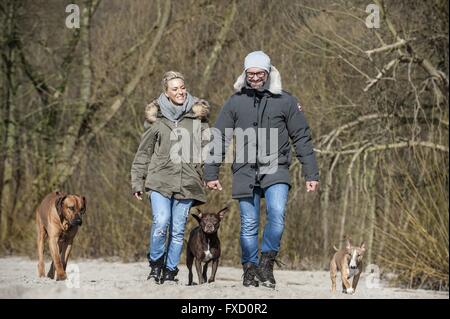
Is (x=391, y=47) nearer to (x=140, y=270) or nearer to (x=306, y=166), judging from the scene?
(x=140, y=270)

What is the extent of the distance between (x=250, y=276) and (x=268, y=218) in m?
0.54

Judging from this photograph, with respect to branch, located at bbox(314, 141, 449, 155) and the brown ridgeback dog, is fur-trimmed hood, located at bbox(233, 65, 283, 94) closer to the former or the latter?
the brown ridgeback dog

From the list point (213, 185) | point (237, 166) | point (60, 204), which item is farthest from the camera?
point (60, 204)

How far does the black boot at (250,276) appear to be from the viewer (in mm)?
9133

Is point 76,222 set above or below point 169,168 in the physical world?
below

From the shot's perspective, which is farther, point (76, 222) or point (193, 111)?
point (76, 222)

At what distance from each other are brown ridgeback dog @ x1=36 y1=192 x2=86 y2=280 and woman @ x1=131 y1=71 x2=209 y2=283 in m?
0.85

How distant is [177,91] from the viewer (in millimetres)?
9406

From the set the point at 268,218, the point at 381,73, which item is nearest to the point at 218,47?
the point at 381,73

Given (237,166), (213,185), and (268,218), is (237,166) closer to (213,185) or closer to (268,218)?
(213,185)

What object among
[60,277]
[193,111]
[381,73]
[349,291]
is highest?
[381,73]

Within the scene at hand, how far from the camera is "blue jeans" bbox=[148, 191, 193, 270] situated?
932cm

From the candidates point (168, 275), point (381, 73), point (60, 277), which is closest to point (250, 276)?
point (168, 275)

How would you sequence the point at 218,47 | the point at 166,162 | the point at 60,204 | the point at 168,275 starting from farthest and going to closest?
the point at 218,47 → the point at 60,204 → the point at 168,275 → the point at 166,162
